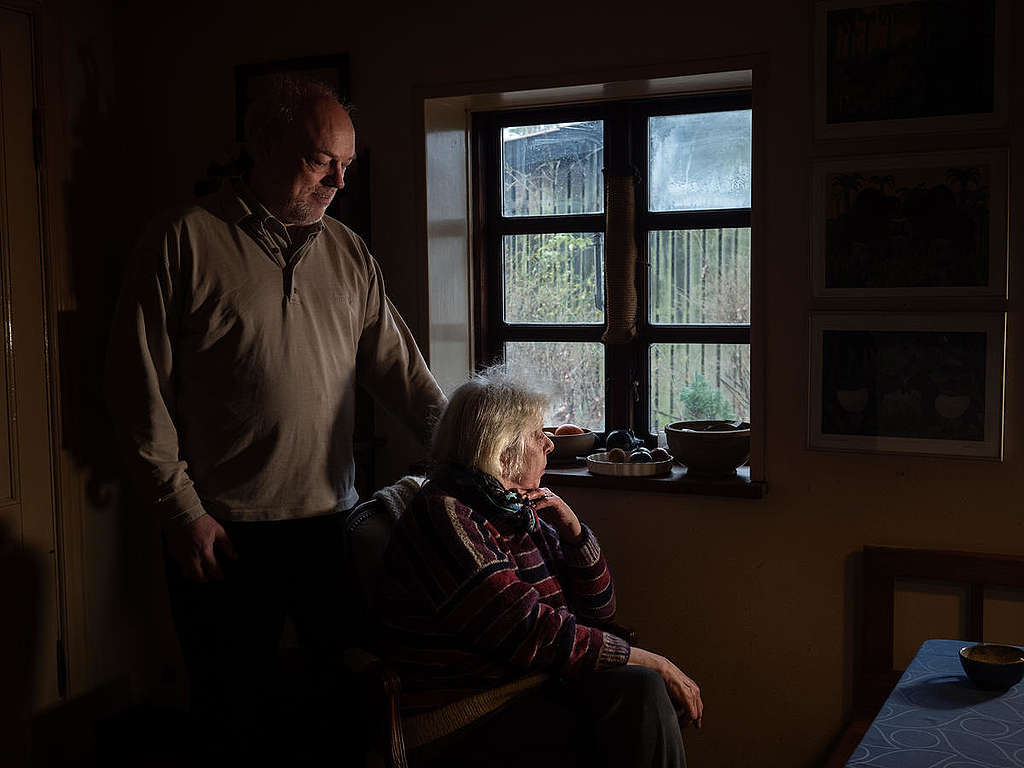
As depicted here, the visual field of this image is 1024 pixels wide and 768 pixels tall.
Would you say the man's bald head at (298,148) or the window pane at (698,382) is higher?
the man's bald head at (298,148)

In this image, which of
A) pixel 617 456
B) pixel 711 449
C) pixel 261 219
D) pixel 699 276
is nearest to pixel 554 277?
pixel 699 276

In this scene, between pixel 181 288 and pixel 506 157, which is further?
pixel 506 157

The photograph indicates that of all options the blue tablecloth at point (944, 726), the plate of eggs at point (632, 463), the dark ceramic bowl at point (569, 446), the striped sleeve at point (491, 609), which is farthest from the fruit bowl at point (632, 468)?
the blue tablecloth at point (944, 726)

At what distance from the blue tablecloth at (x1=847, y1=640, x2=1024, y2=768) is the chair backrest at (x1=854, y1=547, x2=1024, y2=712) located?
2.19ft

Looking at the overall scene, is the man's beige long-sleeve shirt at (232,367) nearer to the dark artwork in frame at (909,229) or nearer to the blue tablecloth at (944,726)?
the dark artwork in frame at (909,229)

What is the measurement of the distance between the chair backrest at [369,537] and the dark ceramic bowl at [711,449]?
0.81 meters

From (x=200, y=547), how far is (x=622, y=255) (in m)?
1.36

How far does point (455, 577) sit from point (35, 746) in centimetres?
160

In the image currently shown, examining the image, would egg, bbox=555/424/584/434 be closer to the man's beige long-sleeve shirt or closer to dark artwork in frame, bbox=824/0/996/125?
the man's beige long-sleeve shirt

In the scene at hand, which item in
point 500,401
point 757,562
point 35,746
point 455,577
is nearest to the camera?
point 455,577

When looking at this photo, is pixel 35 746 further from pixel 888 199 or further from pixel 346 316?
pixel 888 199

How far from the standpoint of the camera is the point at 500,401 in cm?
202

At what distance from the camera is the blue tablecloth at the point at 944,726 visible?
1352 mm

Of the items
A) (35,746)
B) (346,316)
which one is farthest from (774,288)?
(35,746)
